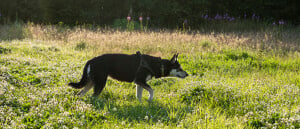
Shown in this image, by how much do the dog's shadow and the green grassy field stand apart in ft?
0.06

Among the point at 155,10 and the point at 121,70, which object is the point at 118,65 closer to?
the point at 121,70

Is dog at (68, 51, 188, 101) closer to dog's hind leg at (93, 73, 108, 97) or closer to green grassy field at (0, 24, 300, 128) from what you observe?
dog's hind leg at (93, 73, 108, 97)

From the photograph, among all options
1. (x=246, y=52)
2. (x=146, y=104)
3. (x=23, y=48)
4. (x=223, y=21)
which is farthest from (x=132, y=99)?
(x=223, y=21)

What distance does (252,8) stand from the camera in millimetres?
21250

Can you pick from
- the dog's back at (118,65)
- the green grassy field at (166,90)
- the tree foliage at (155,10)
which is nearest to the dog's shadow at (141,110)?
the green grassy field at (166,90)

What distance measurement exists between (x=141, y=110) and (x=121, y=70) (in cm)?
105

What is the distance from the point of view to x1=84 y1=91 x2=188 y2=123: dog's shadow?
5316 millimetres

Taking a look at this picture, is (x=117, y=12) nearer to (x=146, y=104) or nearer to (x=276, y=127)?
(x=146, y=104)

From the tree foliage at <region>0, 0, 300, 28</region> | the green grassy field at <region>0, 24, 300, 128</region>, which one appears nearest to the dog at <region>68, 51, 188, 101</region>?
the green grassy field at <region>0, 24, 300, 128</region>

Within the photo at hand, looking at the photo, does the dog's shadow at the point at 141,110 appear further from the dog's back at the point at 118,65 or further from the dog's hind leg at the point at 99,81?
the dog's back at the point at 118,65

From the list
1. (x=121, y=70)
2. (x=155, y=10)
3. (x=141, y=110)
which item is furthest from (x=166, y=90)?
(x=155, y=10)

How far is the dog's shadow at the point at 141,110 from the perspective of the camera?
5.32m

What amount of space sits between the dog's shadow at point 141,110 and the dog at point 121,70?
32cm

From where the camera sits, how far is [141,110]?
570 centimetres
